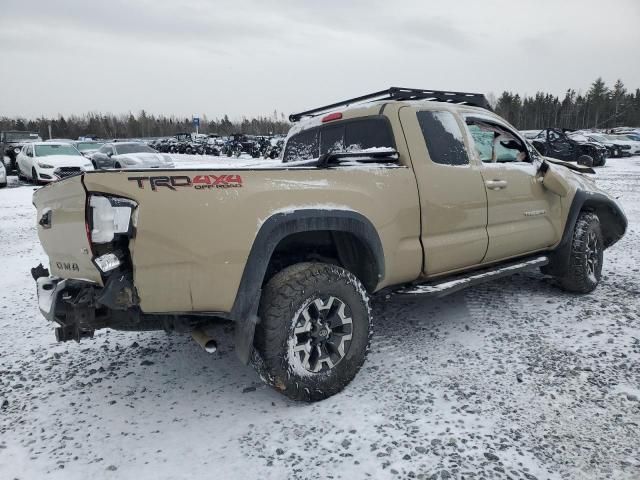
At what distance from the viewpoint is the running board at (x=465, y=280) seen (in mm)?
3389

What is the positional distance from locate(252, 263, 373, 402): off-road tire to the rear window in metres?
1.20

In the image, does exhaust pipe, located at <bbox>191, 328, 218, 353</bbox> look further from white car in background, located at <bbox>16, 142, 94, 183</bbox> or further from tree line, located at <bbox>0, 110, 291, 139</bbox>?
tree line, located at <bbox>0, 110, 291, 139</bbox>

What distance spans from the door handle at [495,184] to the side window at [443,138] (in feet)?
0.94

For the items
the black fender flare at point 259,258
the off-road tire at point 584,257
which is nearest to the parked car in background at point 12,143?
the black fender flare at point 259,258

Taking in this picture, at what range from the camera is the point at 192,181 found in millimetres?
2418

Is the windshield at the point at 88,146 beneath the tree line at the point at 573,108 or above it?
beneath

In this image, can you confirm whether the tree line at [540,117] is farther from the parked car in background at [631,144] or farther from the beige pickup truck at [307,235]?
the beige pickup truck at [307,235]

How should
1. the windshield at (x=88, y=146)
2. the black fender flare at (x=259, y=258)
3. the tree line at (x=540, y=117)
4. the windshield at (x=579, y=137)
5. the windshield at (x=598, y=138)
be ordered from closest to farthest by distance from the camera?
1. the black fender flare at (x=259, y=258)
2. the windshield at (x=579, y=137)
3. the windshield at (x=88, y=146)
4. the windshield at (x=598, y=138)
5. the tree line at (x=540, y=117)

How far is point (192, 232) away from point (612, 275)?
5086mm

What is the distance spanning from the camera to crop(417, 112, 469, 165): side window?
3547 millimetres

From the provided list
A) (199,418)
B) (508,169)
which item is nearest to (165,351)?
(199,418)

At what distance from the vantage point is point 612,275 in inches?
213

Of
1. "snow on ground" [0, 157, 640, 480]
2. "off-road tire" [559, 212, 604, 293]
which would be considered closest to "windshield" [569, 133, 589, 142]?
"off-road tire" [559, 212, 604, 293]

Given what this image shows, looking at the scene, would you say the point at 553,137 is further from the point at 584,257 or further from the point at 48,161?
the point at 48,161
